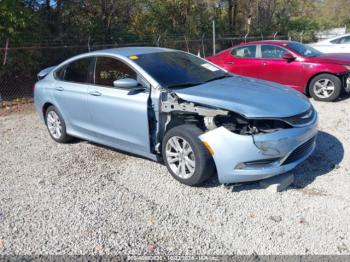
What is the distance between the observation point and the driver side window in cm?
491

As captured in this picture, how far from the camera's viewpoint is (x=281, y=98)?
4.31 meters

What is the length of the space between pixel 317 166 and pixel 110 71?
3.08 m

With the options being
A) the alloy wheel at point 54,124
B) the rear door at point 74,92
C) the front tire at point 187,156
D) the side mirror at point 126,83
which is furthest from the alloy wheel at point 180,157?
the alloy wheel at point 54,124

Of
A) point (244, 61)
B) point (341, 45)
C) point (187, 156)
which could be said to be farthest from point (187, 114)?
point (341, 45)

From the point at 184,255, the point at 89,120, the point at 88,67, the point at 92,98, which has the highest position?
the point at 88,67

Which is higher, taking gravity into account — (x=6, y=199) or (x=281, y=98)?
(x=281, y=98)

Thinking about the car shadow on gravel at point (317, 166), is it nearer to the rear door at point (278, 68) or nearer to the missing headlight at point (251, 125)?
the missing headlight at point (251, 125)

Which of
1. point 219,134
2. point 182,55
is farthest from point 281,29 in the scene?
point 219,134

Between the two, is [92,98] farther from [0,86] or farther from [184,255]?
[0,86]

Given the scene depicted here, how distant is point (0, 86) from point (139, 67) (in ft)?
24.9

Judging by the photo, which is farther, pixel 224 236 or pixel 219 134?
pixel 219 134

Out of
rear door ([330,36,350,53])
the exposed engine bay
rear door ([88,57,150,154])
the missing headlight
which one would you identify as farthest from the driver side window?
rear door ([330,36,350,53])

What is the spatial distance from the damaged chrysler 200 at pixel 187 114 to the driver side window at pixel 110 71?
2cm

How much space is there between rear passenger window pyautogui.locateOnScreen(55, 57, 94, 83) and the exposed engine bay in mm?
1630
